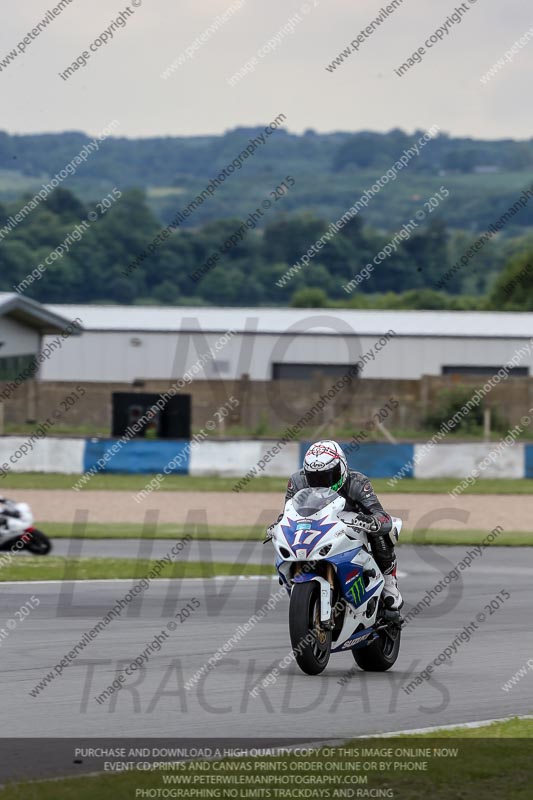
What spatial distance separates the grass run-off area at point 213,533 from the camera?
832 inches

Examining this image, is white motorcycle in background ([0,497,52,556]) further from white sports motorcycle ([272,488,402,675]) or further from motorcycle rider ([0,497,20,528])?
white sports motorcycle ([272,488,402,675])

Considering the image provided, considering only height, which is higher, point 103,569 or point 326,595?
point 326,595

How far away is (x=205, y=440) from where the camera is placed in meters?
31.7

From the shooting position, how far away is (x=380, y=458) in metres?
30.2

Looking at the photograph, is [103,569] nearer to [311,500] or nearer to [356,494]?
[356,494]

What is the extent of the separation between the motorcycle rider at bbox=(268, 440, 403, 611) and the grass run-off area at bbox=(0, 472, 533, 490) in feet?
61.8

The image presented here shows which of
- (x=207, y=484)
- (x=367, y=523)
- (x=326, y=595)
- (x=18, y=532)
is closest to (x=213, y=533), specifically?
(x=18, y=532)

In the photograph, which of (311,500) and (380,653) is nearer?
(311,500)

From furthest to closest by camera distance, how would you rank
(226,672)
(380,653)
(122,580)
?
(122,580)
(380,653)
(226,672)

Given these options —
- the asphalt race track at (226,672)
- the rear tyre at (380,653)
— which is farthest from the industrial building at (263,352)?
the rear tyre at (380,653)

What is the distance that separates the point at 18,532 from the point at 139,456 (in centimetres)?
1294

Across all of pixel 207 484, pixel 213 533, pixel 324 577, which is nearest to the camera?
pixel 324 577

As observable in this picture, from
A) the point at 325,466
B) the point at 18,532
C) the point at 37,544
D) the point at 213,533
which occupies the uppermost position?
the point at 325,466

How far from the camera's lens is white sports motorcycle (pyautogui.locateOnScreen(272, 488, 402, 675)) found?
886 cm
